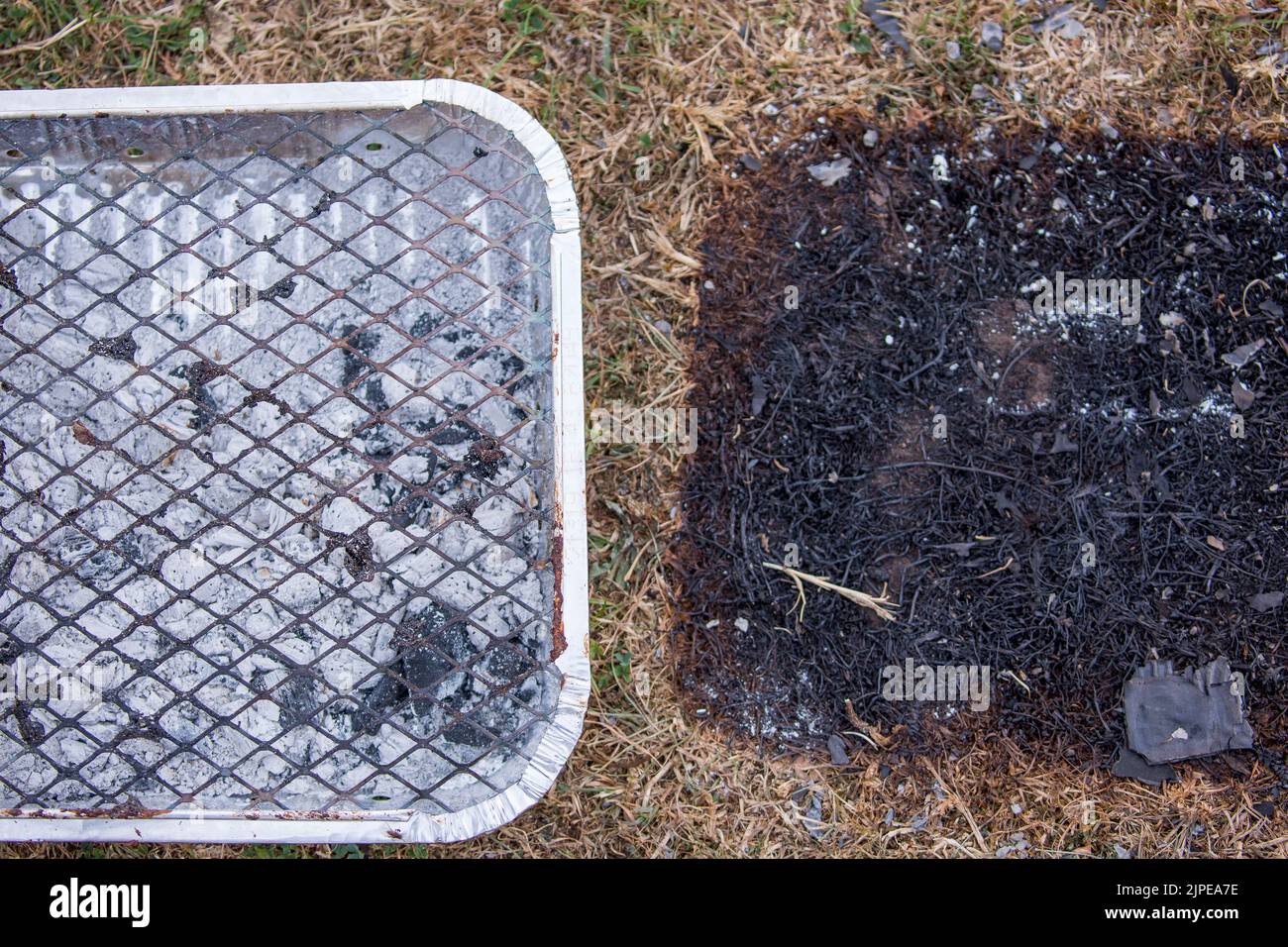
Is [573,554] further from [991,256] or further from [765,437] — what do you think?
[991,256]

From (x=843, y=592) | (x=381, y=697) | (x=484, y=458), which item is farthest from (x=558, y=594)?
(x=843, y=592)

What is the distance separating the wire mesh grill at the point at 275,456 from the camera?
1.46 meters

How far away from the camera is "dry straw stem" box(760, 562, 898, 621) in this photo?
1513 millimetres

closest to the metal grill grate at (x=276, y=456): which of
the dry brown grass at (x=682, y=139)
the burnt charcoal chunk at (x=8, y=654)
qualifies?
the burnt charcoal chunk at (x=8, y=654)

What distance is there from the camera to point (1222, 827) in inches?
60.5

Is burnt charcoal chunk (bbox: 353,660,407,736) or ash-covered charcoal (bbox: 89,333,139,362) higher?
ash-covered charcoal (bbox: 89,333,139,362)

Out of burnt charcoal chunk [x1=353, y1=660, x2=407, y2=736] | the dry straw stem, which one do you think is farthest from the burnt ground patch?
burnt charcoal chunk [x1=353, y1=660, x2=407, y2=736]

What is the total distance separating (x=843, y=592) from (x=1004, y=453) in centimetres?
40

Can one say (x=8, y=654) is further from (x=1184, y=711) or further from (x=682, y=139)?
(x=1184, y=711)

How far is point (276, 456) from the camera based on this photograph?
155 centimetres

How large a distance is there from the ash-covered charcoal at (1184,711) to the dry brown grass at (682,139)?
0.08m

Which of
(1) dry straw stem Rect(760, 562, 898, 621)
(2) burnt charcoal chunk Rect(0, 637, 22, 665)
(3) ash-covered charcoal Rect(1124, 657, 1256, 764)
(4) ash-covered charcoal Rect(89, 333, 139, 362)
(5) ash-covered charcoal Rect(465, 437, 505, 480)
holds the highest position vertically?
(4) ash-covered charcoal Rect(89, 333, 139, 362)

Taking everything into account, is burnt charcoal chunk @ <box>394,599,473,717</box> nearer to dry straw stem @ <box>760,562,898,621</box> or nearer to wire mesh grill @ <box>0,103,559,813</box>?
wire mesh grill @ <box>0,103,559,813</box>

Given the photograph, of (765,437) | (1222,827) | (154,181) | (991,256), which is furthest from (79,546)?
(1222,827)
